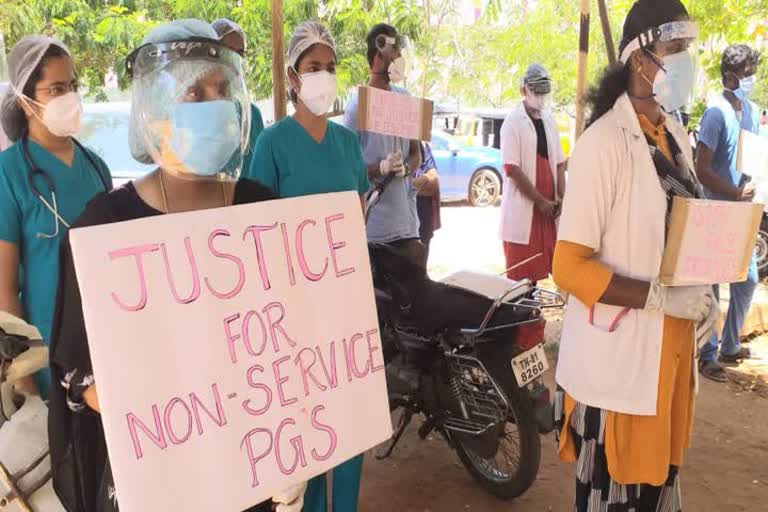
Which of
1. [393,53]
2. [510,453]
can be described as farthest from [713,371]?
[393,53]

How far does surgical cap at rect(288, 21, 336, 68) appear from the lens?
2.80m

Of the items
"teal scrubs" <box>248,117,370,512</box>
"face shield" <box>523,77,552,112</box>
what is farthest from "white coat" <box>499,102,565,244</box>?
"teal scrubs" <box>248,117,370,512</box>

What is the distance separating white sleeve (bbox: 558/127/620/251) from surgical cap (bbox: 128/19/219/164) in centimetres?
110

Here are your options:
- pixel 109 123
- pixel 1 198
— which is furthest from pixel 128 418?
pixel 109 123

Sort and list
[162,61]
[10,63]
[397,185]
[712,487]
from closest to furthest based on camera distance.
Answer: [162,61] < [10,63] < [712,487] < [397,185]

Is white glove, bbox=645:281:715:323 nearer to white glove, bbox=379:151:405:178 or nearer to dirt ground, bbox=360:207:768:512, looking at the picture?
dirt ground, bbox=360:207:768:512

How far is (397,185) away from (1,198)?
78.3 inches

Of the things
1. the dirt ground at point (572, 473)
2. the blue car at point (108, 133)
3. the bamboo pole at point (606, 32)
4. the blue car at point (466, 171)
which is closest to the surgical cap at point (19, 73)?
the dirt ground at point (572, 473)

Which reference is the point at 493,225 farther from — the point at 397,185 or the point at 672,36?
the point at 672,36

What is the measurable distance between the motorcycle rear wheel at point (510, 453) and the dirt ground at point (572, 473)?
97mm

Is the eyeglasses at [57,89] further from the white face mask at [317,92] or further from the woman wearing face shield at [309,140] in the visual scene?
the white face mask at [317,92]

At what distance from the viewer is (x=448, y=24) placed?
2092 cm

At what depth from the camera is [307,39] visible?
280 centimetres

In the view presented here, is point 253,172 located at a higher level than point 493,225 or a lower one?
higher
